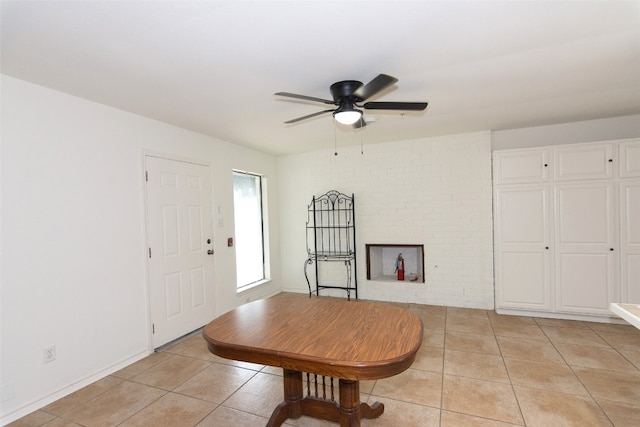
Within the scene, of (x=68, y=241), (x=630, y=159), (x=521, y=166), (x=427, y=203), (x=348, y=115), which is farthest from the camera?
(x=427, y=203)

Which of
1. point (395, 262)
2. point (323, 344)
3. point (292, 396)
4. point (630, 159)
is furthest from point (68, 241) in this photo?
point (630, 159)

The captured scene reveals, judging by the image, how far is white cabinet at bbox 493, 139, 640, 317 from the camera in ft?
11.1

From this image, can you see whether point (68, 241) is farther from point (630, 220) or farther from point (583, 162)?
point (630, 220)

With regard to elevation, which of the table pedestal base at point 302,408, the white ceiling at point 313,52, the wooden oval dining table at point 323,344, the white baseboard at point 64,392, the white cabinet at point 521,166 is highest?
the white ceiling at point 313,52

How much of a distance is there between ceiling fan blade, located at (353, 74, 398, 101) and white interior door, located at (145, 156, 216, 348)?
229cm

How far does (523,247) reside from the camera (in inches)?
150

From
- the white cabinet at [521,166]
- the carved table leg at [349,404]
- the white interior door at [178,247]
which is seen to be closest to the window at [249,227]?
the white interior door at [178,247]

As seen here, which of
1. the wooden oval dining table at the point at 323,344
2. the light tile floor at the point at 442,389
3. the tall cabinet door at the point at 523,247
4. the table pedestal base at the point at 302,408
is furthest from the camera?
the tall cabinet door at the point at 523,247

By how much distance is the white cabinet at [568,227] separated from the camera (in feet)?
11.1

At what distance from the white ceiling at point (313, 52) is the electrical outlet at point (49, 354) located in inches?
77.8

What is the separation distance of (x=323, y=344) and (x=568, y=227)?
3548 mm

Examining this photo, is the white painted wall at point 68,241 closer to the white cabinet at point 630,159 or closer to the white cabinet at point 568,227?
the white cabinet at point 568,227

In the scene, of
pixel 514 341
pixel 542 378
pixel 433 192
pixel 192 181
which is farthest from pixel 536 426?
pixel 192 181

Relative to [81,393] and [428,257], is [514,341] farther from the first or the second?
[81,393]
